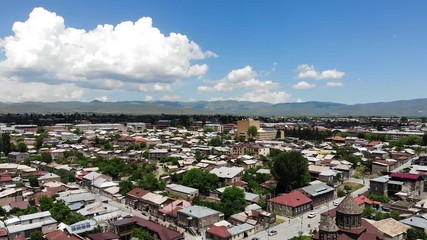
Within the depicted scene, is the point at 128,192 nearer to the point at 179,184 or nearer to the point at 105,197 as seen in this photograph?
the point at 105,197

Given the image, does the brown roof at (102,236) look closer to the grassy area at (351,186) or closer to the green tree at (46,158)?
the grassy area at (351,186)

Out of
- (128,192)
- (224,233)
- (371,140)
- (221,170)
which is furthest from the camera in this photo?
(371,140)

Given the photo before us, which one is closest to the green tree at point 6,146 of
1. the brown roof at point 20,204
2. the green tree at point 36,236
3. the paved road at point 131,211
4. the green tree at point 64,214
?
the paved road at point 131,211

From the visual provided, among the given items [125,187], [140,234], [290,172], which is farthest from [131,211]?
[290,172]

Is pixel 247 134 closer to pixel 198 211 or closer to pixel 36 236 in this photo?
pixel 198 211

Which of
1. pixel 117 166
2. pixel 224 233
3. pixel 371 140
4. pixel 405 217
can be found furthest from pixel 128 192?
pixel 371 140

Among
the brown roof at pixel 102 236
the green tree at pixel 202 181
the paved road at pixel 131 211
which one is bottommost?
the paved road at pixel 131 211

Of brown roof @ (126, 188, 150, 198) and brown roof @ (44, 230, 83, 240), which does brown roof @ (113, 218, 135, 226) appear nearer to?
brown roof @ (44, 230, 83, 240)
